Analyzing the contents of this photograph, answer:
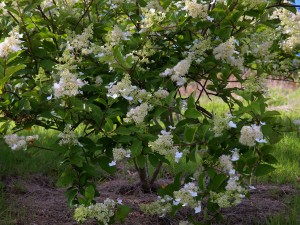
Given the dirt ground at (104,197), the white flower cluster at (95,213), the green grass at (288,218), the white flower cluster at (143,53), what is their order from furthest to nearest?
1. the dirt ground at (104,197)
2. the green grass at (288,218)
3. the white flower cluster at (143,53)
4. the white flower cluster at (95,213)

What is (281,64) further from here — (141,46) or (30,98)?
(30,98)

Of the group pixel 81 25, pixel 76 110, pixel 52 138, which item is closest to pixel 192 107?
pixel 76 110

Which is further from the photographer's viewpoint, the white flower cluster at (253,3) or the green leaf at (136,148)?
the white flower cluster at (253,3)

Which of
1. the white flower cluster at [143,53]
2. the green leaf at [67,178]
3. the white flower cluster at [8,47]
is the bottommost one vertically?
the green leaf at [67,178]

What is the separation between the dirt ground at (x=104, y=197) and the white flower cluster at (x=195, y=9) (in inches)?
46.4

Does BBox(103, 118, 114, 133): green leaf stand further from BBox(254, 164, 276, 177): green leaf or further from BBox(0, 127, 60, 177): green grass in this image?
BBox(0, 127, 60, 177): green grass

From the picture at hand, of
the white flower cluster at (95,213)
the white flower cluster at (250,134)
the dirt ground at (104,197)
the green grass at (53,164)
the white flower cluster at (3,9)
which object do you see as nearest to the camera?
the white flower cluster at (250,134)

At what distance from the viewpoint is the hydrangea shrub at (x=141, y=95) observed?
197 cm

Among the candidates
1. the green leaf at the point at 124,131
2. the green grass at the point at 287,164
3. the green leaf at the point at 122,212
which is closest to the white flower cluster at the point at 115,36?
the green leaf at the point at 124,131

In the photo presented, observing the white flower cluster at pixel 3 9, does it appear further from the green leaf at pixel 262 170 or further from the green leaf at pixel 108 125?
the green leaf at pixel 262 170

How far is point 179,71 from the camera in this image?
208cm

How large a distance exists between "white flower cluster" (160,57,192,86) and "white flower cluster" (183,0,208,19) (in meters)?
0.20

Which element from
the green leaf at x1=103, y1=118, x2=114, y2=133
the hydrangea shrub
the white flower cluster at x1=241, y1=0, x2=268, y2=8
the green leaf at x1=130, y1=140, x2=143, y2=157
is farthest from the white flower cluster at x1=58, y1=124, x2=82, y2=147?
the white flower cluster at x1=241, y1=0, x2=268, y2=8

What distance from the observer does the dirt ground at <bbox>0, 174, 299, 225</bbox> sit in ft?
9.10
